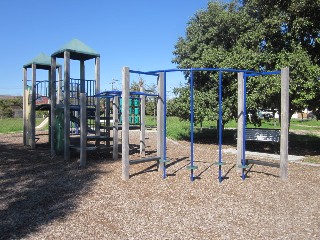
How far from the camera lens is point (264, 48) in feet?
Answer: 38.8

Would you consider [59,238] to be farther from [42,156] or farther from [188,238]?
[42,156]

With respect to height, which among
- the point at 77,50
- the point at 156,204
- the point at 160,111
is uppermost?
the point at 77,50

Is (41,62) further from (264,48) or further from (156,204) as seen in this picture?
(156,204)

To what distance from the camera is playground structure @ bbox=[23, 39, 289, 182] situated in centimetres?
711

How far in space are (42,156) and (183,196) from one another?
6.81 meters

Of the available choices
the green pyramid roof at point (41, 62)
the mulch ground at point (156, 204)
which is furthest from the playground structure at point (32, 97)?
the mulch ground at point (156, 204)

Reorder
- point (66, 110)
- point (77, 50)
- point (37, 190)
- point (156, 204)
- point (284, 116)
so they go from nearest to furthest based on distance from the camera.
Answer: point (156, 204) → point (37, 190) → point (284, 116) → point (66, 110) → point (77, 50)

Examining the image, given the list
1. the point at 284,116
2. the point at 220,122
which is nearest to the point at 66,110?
the point at 220,122

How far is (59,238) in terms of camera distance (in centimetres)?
391

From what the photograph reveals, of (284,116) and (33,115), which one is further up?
(33,115)

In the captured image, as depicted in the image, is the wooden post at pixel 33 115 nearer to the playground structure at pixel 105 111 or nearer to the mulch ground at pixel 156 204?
the playground structure at pixel 105 111

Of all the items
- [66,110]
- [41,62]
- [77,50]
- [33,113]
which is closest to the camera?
[66,110]

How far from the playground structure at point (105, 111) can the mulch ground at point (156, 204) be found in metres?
0.49

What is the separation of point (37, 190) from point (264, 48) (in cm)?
915
